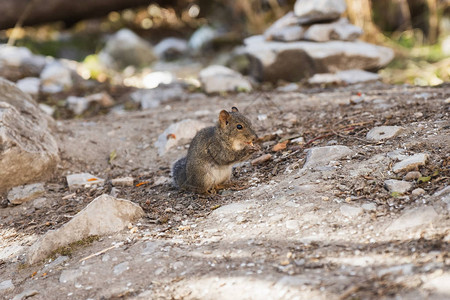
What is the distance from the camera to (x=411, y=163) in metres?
3.19

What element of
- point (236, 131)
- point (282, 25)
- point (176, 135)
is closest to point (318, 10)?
point (282, 25)

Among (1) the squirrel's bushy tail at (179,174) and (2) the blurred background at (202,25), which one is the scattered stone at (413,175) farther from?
(2) the blurred background at (202,25)

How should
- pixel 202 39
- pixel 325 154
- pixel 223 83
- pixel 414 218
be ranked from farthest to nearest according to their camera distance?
1. pixel 202 39
2. pixel 223 83
3. pixel 325 154
4. pixel 414 218

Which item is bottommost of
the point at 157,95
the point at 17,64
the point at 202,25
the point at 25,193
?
the point at 25,193

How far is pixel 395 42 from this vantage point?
9320mm

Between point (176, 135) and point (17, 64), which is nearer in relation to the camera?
point (176, 135)

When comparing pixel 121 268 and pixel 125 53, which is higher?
pixel 125 53

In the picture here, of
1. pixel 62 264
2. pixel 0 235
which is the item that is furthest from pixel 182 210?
pixel 0 235

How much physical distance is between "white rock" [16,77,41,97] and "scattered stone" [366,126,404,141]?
519 centimetres

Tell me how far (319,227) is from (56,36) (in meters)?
A: 10.0

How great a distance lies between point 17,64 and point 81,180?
453 centimetres

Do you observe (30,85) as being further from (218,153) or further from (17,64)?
(218,153)

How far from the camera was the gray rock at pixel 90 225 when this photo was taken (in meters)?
3.15

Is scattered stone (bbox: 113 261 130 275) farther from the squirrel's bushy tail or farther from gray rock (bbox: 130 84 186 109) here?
gray rock (bbox: 130 84 186 109)
